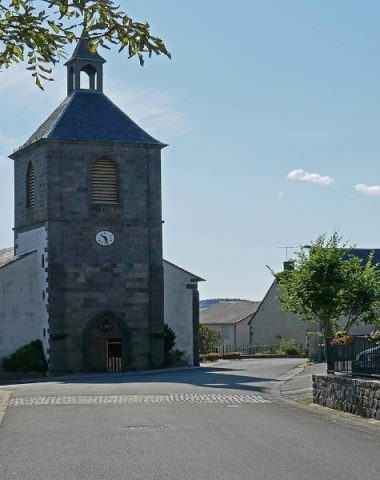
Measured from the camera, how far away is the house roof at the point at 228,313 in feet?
300

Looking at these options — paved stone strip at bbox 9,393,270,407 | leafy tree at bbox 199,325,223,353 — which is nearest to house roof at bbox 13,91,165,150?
leafy tree at bbox 199,325,223,353

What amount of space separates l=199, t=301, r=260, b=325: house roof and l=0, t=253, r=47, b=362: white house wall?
43.8 meters

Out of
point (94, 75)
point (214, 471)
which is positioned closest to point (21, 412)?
point (214, 471)

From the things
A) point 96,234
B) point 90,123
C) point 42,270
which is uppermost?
point 90,123

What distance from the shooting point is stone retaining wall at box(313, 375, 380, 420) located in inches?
746

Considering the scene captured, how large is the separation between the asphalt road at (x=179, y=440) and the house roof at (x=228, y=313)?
65.3 m

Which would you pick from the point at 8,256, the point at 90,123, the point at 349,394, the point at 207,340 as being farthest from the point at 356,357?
the point at 207,340

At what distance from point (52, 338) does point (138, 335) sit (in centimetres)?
463

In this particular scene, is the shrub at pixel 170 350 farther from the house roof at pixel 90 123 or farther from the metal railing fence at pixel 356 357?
the metal railing fence at pixel 356 357

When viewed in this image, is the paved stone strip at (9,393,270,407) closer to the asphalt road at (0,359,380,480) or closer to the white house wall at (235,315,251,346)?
the asphalt road at (0,359,380,480)

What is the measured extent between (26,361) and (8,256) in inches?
384

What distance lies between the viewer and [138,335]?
1905 inches

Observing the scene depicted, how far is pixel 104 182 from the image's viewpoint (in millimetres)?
48375

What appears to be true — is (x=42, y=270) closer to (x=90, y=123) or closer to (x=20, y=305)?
(x=20, y=305)
